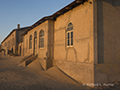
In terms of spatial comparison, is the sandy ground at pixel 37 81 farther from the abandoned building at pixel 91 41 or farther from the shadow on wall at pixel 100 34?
the shadow on wall at pixel 100 34

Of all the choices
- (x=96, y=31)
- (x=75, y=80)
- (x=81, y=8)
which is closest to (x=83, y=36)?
(x=96, y=31)

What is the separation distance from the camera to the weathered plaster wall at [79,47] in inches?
241

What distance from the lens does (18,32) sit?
2428 cm

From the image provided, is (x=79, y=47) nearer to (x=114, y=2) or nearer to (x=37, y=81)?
(x=37, y=81)

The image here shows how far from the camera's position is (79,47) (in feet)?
22.7

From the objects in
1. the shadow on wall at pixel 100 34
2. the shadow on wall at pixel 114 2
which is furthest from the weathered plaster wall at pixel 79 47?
the shadow on wall at pixel 114 2

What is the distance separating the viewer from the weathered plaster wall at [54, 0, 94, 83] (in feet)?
20.1

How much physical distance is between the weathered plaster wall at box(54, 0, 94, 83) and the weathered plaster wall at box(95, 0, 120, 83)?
507 mm

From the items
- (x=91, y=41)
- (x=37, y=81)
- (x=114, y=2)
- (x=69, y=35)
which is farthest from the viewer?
(x=69, y=35)

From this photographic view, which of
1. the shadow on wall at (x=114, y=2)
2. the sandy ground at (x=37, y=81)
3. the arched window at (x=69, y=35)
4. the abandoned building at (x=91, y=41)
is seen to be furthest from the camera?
the arched window at (x=69, y=35)

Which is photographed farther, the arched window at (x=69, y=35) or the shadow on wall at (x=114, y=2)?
the arched window at (x=69, y=35)

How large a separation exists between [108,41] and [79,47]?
179cm

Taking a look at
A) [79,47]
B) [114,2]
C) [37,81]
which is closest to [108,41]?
[79,47]

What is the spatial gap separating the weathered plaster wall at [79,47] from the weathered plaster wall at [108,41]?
0.51 m
